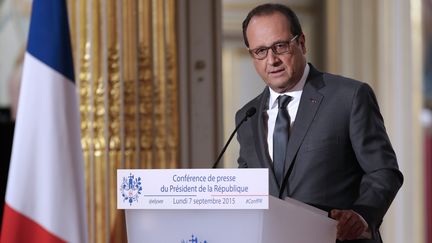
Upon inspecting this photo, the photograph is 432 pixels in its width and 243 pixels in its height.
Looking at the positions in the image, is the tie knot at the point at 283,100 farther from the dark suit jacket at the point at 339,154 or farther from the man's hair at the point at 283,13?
the man's hair at the point at 283,13

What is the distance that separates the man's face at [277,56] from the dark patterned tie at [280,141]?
101 mm

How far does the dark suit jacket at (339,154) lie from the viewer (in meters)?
3.06

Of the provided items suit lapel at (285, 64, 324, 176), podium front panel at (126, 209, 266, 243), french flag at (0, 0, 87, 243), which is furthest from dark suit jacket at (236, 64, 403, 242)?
french flag at (0, 0, 87, 243)

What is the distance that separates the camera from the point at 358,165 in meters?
3.15

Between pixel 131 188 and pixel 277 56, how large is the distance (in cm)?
71

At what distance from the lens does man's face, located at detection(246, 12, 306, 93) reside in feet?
10.4

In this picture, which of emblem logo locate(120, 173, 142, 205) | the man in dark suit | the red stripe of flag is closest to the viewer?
Answer: emblem logo locate(120, 173, 142, 205)

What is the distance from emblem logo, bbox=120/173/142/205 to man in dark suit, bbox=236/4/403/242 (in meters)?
0.48

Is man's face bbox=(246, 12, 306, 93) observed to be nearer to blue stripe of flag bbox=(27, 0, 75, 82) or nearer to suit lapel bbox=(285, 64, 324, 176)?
suit lapel bbox=(285, 64, 324, 176)

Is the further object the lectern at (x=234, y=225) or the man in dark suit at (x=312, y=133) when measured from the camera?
the man in dark suit at (x=312, y=133)

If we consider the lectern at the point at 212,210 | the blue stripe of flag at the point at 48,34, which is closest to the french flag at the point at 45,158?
the blue stripe of flag at the point at 48,34

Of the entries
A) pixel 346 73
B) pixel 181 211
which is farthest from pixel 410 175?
pixel 181 211

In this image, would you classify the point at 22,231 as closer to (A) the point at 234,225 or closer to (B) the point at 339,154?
(A) the point at 234,225

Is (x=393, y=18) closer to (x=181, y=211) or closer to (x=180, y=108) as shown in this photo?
(x=180, y=108)
